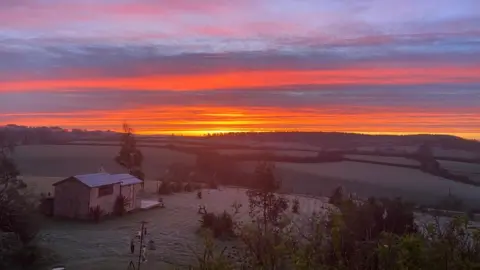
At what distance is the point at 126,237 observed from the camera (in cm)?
2389

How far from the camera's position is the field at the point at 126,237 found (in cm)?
1978

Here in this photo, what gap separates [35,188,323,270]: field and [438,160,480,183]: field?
20748 millimetres

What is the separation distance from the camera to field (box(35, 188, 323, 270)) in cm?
1978

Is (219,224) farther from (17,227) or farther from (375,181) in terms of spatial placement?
(375,181)

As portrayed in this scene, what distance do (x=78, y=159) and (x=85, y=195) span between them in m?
48.7

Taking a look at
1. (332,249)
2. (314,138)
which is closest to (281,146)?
(314,138)

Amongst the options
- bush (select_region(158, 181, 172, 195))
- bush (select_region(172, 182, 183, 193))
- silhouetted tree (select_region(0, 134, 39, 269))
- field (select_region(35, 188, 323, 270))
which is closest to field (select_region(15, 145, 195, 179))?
bush (select_region(172, 182, 183, 193))

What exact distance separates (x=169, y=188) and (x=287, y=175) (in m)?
20.4

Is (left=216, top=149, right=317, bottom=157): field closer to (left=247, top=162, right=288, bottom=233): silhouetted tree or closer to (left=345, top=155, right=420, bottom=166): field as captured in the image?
(left=345, top=155, right=420, bottom=166): field

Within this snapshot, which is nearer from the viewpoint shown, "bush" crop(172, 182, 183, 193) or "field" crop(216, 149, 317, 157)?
"bush" crop(172, 182, 183, 193)

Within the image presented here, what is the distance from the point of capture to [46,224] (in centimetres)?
2730

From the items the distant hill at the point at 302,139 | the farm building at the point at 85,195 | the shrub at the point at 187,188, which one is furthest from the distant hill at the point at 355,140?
the farm building at the point at 85,195

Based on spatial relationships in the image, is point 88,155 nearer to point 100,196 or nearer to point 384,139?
point 384,139

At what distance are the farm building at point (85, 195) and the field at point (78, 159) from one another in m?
28.2
